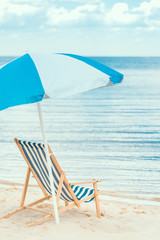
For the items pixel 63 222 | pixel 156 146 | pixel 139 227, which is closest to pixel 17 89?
pixel 63 222

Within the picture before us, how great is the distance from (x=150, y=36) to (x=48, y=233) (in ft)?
288

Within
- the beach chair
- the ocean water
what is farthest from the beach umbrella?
the ocean water

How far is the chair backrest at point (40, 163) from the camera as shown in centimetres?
420

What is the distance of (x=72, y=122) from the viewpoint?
45.1ft

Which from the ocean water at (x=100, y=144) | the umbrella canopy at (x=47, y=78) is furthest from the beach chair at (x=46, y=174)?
the ocean water at (x=100, y=144)

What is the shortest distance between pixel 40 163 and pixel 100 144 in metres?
5.71

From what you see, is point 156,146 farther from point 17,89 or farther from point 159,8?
point 159,8

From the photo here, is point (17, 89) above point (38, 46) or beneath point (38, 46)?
beneath

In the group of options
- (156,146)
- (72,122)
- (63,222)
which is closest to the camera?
(63,222)

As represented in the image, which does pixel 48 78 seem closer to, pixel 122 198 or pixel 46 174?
pixel 46 174

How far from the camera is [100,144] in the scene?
9953 mm

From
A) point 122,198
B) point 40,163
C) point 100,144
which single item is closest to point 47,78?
point 40,163

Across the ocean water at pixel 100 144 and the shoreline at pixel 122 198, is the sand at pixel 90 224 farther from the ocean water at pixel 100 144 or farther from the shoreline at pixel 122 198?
the ocean water at pixel 100 144

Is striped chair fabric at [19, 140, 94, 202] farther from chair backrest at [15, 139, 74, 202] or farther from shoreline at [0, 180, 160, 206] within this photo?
shoreline at [0, 180, 160, 206]
